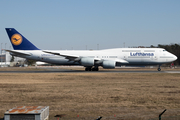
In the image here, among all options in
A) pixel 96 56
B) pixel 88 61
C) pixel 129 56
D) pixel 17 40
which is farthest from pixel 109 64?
pixel 17 40

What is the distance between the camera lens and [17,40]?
4828 cm

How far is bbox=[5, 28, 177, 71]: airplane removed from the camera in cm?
4453

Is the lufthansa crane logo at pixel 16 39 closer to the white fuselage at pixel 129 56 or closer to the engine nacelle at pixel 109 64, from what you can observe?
the white fuselage at pixel 129 56

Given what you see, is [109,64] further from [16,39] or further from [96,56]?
[16,39]

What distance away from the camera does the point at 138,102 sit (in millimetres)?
14492

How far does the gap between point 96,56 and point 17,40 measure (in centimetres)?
1725

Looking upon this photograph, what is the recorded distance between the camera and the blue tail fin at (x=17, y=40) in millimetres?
48250

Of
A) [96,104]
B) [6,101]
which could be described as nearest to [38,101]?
[6,101]

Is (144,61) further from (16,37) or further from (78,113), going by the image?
(78,113)

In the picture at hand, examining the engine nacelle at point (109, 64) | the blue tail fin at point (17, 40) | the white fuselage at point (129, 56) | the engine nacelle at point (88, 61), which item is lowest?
the engine nacelle at point (109, 64)

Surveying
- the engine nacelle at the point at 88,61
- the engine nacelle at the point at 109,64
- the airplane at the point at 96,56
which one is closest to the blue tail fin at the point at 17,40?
the airplane at the point at 96,56

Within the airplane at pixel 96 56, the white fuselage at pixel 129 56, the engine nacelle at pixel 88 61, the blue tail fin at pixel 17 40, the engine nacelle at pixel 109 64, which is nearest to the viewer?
the engine nacelle at pixel 109 64

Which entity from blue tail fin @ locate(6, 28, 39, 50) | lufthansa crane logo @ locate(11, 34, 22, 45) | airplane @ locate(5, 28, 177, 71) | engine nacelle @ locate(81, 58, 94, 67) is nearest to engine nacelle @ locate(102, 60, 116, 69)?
airplane @ locate(5, 28, 177, 71)

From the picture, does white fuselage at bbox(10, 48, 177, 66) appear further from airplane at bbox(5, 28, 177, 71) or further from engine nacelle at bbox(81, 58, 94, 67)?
engine nacelle at bbox(81, 58, 94, 67)
